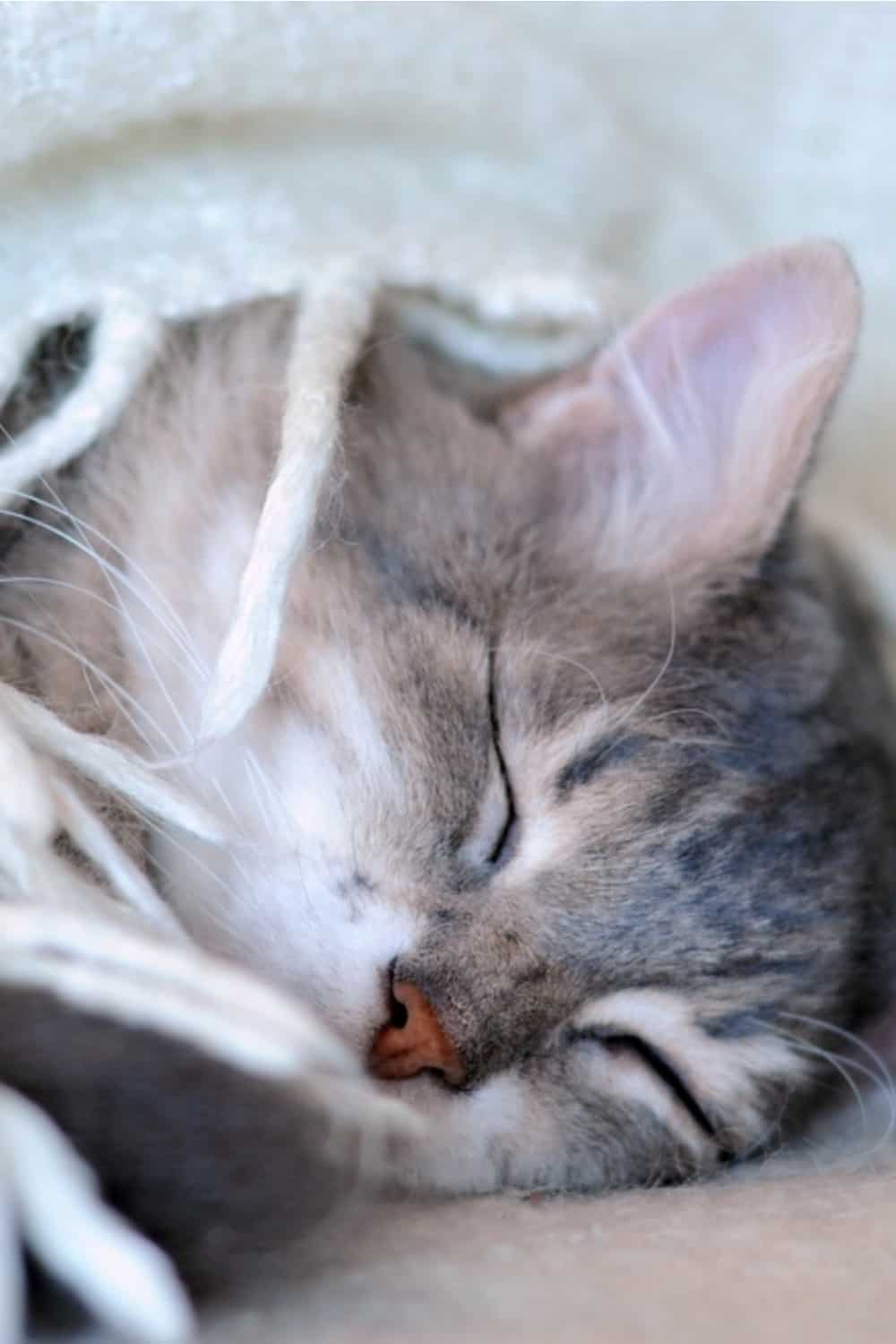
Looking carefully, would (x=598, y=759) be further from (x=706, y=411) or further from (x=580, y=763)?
(x=706, y=411)

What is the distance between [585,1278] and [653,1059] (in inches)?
15.4

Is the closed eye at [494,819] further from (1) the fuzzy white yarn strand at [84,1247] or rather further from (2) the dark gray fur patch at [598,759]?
(1) the fuzzy white yarn strand at [84,1247]

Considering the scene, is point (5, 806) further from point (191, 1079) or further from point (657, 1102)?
point (657, 1102)

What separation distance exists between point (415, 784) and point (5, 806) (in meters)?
0.34

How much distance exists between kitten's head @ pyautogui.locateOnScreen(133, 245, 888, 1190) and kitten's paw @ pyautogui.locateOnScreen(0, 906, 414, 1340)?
0.88ft

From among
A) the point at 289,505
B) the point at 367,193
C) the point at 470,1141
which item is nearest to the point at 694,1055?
the point at 470,1141

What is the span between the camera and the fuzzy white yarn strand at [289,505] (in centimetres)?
91

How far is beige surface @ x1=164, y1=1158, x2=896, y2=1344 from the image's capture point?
0.65m

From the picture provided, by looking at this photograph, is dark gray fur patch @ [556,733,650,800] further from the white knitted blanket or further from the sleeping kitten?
the white knitted blanket

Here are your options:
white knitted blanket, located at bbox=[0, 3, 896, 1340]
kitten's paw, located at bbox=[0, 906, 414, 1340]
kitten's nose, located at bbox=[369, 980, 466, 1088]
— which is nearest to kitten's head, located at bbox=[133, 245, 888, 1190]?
kitten's nose, located at bbox=[369, 980, 466, 1088]

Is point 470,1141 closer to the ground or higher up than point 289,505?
closer to the ground

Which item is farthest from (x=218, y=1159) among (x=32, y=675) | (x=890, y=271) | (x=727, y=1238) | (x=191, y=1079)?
(x=890, y=271)

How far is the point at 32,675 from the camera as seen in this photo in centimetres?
107

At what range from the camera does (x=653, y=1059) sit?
1.09 metres
